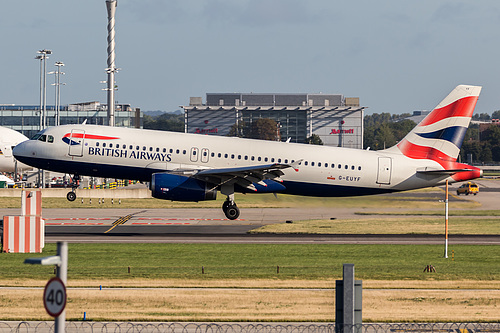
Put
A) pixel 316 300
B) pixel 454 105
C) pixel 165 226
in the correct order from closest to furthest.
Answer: pixel 316 300 < pixel 454 105 < pixel 165 226

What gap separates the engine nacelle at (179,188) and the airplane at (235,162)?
62 mm

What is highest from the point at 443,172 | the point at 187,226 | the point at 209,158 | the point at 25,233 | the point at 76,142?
the point at 76,142

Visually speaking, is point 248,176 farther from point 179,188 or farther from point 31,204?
point 31,204

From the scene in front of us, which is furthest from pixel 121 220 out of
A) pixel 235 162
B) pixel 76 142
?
pixel 235 162

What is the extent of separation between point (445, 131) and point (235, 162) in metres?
15.2

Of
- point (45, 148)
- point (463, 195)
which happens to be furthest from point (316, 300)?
point (463, 195)

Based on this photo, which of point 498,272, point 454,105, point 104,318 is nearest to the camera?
point 104,318

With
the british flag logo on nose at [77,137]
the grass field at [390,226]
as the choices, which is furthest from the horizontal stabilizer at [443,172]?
the british flag logo on nose at [77,137]

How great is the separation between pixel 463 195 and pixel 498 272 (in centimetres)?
7297

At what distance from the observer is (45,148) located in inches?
1881

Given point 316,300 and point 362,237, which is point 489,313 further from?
point 362,237

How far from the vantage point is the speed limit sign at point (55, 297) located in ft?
38.0

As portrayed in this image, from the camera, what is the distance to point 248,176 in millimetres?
46188

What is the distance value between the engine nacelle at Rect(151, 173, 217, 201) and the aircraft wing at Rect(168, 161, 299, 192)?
46 cm
